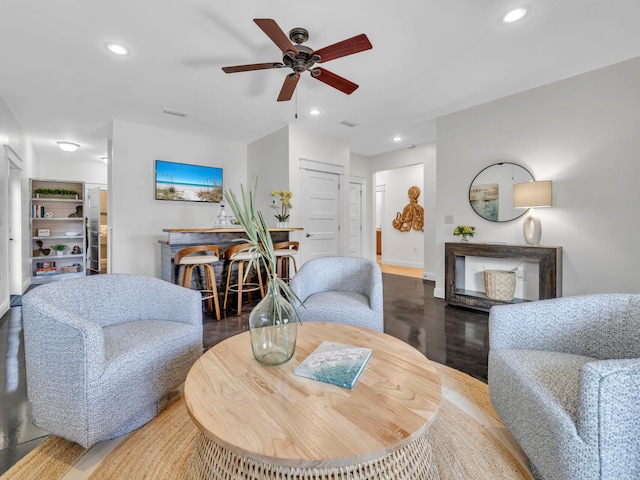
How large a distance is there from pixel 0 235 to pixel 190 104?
2.75 m

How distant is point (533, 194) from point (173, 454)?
3.86 metres

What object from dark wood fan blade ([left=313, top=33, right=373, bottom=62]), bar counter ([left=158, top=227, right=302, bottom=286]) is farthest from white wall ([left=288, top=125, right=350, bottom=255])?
dark wood fan blade ([left=313, top=33, right=373, bottom=62])

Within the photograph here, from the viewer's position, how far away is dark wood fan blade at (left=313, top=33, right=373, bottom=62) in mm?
2006

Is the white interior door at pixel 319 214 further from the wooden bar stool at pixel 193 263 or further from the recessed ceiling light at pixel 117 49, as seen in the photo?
the recessed ceiling light at pixel 117 49

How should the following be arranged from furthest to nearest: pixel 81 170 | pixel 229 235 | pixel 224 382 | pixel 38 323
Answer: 1. pixel 81 170
2. pixel 229 235
3. pixel 38 323
4. pixel 224 382

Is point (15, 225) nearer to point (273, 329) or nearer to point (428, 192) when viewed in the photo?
point (273, 329)

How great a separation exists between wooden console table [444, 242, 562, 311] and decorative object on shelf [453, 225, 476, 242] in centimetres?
23

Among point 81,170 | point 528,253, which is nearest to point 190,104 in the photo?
point 528,253

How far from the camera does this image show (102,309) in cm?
176

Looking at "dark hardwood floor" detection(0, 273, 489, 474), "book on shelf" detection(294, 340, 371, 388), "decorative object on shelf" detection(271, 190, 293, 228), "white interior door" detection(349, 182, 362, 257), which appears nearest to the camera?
"book on shelf" detection(294, 340, 371, 388)

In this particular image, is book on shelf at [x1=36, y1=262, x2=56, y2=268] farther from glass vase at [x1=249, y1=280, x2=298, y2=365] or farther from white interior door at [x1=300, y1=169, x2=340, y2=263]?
glass vase at [x1=249, y1=280, x2=298, y2=365]

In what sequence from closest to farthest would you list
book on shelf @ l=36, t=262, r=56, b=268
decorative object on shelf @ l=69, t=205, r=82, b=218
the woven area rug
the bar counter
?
the woven area rug → the bar counter → book on shelf @ l=36, t=262, r=56, b=268 → decorative object on shelf @ l=69, t=205, r=82, b=218

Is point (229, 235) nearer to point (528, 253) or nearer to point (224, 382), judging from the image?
point (224, 382)

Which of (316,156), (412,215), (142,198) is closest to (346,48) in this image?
(316,156)
